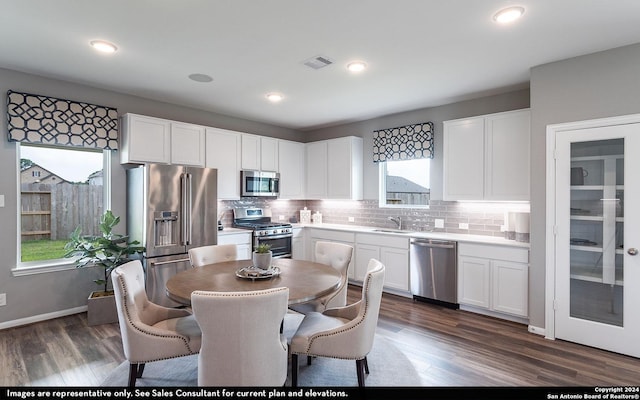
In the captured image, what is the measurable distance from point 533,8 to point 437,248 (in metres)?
2.69

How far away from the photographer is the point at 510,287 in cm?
360

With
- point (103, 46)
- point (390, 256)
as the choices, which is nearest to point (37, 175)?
point (103, 46)

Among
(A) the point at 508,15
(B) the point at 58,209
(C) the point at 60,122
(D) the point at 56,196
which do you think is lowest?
(B) the point at 58,209

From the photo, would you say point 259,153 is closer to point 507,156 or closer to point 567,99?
point 507,156

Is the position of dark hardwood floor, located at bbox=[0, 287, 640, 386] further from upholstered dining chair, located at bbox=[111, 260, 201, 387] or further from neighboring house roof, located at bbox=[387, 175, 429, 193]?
neighboring house roof, located at bbox=[387, 175, 429, 193]

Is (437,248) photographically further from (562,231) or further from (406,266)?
(562,231)

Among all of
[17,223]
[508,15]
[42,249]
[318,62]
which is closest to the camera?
[508,15]

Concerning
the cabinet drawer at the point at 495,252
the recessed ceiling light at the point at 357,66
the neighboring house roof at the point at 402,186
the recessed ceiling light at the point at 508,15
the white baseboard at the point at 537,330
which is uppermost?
the recessed ceiling light at the point at 357,66

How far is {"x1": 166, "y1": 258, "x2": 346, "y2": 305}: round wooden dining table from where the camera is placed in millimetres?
2121

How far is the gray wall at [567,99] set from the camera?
282cm

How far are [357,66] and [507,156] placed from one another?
2086 mm

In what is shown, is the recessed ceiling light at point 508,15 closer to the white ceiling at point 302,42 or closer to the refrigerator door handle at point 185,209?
the white ceiling at point 302,42

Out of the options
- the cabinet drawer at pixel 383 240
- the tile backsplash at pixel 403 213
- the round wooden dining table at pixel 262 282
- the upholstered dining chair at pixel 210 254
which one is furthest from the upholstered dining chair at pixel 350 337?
the tile backsplash at pixel 403 213

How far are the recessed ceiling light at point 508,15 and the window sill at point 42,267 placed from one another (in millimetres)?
4874
